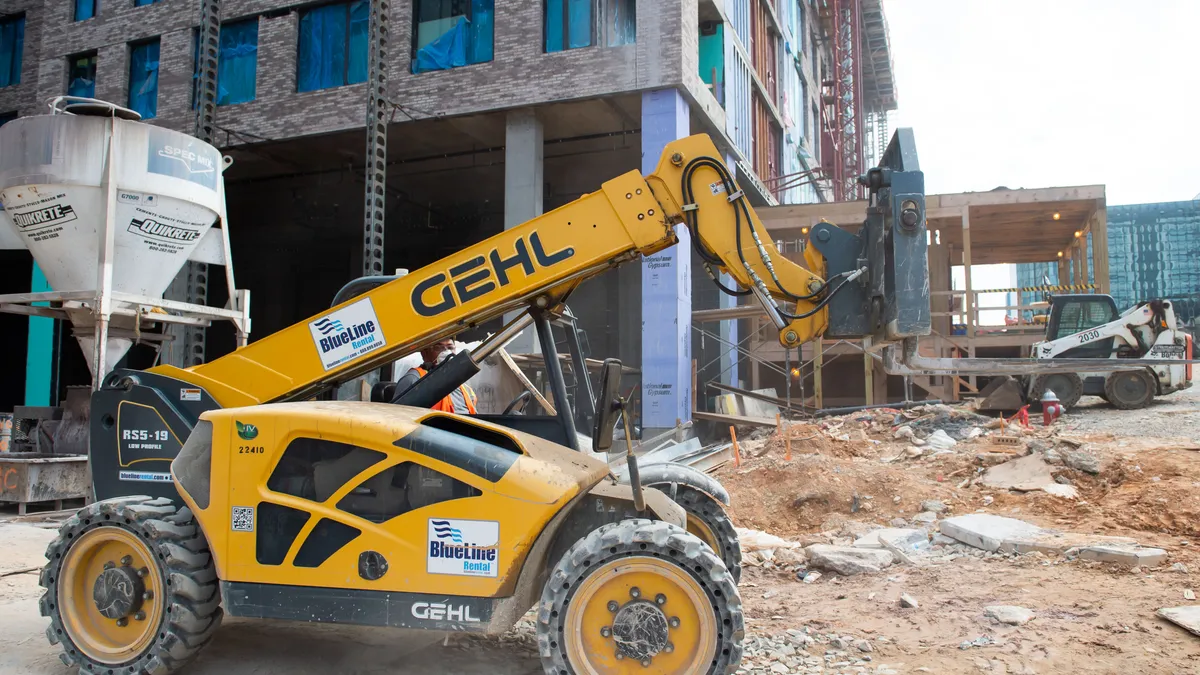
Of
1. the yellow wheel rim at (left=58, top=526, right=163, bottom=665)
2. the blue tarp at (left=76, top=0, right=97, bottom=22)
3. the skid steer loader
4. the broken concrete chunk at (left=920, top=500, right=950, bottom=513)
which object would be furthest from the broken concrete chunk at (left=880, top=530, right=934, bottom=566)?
the blue tarp at (left=76, top=0, right=97, bottom=22)

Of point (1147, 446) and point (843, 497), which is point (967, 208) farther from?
point (843, 497)

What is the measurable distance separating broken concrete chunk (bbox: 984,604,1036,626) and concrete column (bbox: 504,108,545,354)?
14.2 metres

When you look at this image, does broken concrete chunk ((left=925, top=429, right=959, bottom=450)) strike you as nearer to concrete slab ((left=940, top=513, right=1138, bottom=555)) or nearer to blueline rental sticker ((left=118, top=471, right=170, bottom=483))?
concrete slab ((left=940, top=513, right=1138, bottom=555))

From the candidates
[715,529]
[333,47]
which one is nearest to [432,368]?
[715,529]

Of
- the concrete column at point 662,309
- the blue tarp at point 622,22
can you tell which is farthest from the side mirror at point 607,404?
the blue tarp at point 622,22

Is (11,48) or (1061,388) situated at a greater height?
(11,48)

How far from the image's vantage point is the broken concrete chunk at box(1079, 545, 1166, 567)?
6277 millimetres

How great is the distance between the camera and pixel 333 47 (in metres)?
21.2

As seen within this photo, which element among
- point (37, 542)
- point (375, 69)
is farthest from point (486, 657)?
point (375, 69)

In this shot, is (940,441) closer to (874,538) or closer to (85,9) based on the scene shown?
(874,538)

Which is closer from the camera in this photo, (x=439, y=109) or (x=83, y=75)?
(x=439, y=109)

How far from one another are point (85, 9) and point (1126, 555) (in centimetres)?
2861

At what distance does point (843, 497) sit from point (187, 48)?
71.0ft

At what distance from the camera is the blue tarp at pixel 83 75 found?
24297 mm
